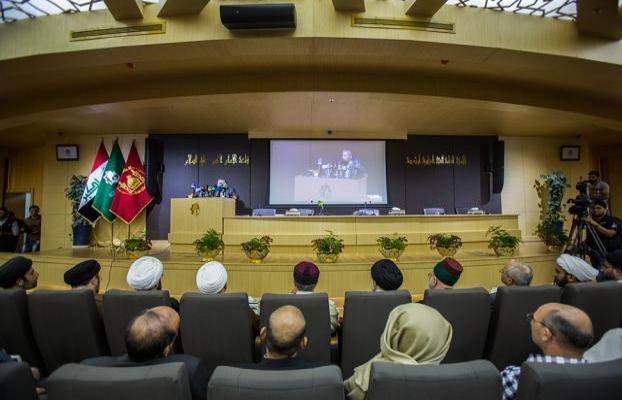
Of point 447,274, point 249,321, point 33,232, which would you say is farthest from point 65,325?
point 33,232

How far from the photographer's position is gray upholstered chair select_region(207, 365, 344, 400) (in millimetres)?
853

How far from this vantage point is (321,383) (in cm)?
87

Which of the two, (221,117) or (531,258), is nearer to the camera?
(531,258)

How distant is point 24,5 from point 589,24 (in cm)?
607

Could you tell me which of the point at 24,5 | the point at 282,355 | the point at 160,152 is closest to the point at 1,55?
the point at 24,5

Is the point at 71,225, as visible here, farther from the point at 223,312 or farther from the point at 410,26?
the point at 410,26

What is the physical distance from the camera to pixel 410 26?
124 inches

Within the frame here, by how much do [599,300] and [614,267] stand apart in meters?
0.65

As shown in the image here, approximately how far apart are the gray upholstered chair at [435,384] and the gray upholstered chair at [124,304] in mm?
1494

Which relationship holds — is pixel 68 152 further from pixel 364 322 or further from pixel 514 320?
pixel 514 320

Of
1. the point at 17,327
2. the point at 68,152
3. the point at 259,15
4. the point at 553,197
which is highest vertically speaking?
the point at 259,15

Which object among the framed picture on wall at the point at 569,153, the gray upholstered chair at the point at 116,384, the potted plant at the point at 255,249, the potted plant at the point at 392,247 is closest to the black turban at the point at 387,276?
the gray upholstered chair at the point at 116,384

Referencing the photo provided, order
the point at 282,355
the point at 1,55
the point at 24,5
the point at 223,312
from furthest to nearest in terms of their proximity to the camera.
Result: the point at 1,55 → the point at 24,5 → the point at 223,312 → the point at 282,355

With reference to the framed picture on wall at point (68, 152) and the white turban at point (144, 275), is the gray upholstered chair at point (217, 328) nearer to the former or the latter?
the white turban at point (144, 275)
